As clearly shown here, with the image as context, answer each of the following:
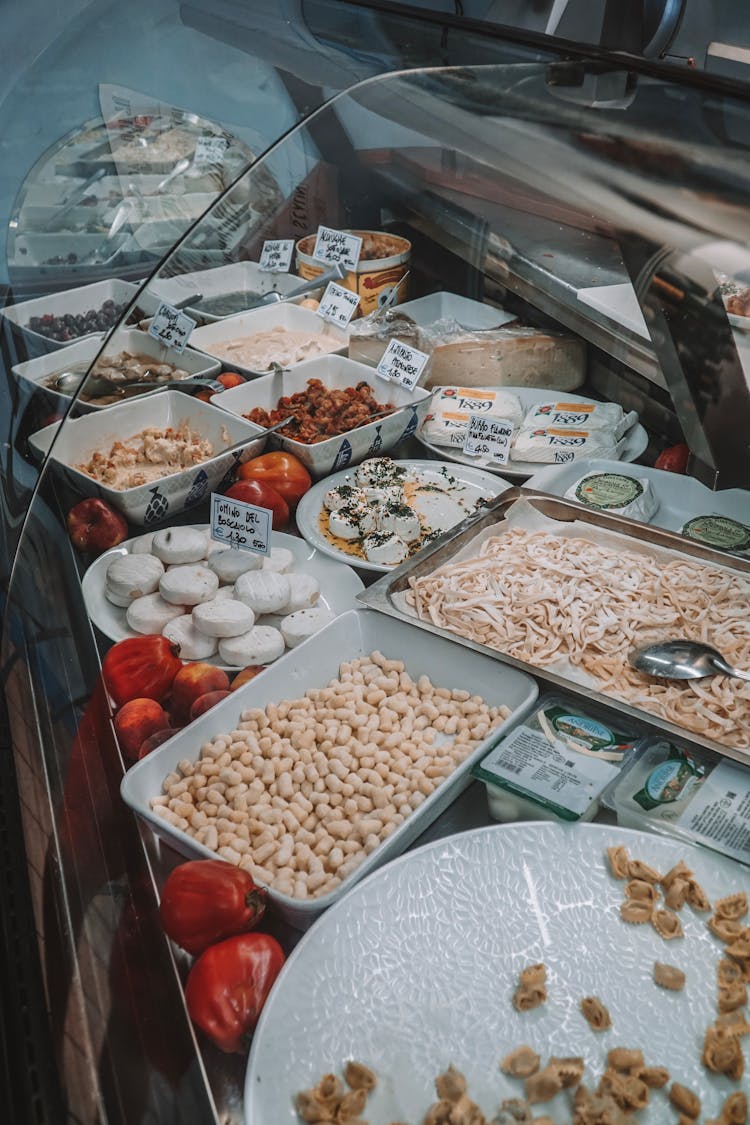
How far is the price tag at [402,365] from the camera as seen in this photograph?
2.28 meters

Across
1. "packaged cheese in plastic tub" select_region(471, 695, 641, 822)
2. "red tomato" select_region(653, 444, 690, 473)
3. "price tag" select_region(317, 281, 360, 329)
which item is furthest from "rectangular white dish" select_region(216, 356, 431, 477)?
"packaged cheese in plastic tub" select_region(471, 695, 641, 822)

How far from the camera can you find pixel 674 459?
2.14 m

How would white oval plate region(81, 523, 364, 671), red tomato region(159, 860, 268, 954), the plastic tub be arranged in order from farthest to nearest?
the plastic tub, white oval plate region(81, 523, 364, 671), red tomato region(159, 860, 268, 954)

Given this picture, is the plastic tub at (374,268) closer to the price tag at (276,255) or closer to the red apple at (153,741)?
the price tag at (276,255)

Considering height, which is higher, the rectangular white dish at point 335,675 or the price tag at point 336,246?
the price tag at point 336,246

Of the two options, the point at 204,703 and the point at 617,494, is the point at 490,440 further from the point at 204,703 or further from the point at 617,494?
the point at 204,703

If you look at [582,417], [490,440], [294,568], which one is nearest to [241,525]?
[294,568]

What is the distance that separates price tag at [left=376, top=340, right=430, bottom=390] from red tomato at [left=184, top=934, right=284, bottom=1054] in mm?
1535

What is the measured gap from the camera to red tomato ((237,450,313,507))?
201 cm

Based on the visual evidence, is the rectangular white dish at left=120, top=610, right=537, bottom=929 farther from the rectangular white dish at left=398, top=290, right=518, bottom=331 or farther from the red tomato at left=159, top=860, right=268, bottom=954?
the rectangular white dish at left=398, top=290, right=518, bottom=331

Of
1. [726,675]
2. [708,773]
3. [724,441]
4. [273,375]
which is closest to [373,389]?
[273,375]

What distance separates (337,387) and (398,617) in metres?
0.96

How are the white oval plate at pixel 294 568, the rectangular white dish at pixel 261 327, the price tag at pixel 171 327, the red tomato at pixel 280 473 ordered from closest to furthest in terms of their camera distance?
1. the white oval plate at pixel 294 568
2. the price tag at pixel 171 327
3. the red tomato at pixel 280 473
4. the rectangular white dish at pixel 261 327

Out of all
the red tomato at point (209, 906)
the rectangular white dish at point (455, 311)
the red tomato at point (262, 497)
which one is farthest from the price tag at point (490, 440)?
the red tomato at point (209, 906)
